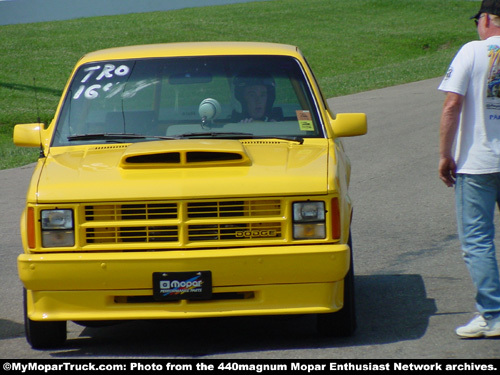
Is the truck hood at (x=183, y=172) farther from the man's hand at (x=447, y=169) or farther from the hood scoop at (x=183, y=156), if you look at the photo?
the man's hand at (x=447, y=169)

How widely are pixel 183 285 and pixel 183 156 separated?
0.74 m

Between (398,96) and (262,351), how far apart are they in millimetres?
17227

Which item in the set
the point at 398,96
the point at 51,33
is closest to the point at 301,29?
the point at 51,33

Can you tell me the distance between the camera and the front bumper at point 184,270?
15.6 feet

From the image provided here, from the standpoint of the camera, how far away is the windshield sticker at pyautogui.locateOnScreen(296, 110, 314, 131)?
19.4 ft

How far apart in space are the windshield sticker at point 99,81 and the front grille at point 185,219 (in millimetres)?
1480

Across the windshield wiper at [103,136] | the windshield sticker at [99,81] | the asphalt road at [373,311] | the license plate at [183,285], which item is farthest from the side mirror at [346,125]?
the license plate at [183,285]

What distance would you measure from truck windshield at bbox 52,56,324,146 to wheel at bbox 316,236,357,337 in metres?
1.14

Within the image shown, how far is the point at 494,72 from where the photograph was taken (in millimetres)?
4965

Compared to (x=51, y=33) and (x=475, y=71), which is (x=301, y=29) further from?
(x=475, y=71)

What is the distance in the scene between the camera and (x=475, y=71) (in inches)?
195

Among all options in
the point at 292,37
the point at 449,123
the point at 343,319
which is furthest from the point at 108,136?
the point at 292,37

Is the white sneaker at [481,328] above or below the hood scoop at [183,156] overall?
below

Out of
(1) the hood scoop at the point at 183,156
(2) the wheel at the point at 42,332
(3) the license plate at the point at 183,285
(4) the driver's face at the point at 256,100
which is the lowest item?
(2) the wheel at the point at 42,332
